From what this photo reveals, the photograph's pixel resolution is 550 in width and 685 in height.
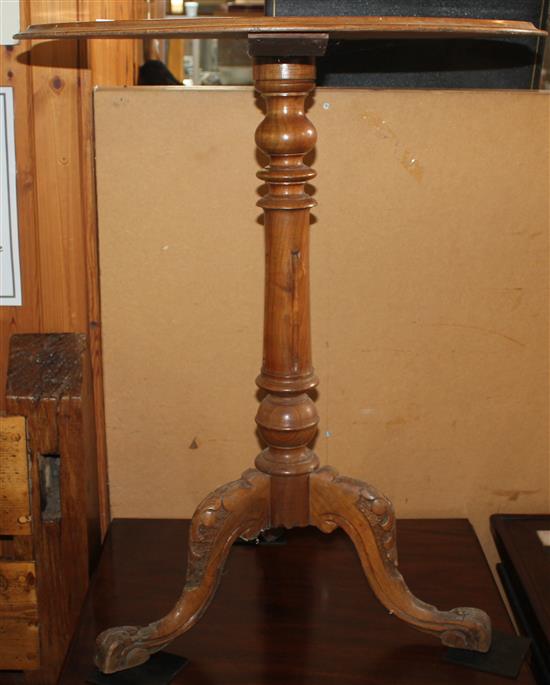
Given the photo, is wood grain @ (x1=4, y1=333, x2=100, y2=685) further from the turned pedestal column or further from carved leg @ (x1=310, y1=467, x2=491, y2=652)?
carved leg @ (x1=310, y1=467, x2=491, y2=652)

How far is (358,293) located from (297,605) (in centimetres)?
52

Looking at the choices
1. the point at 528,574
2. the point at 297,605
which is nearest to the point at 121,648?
the point at 297,605

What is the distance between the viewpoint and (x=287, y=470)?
128 cm

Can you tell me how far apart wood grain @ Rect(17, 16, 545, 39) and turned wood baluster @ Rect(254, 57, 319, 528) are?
93mm

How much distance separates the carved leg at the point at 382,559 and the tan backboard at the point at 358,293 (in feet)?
1.04

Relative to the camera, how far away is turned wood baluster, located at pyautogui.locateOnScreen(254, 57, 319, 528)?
116 cm

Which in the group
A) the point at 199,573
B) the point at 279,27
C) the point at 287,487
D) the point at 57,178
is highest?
the point at 279,27

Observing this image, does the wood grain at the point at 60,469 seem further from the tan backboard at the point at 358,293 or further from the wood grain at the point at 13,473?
the tan backboard at the point at 358,293

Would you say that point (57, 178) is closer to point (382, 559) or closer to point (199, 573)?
point (199, 573)

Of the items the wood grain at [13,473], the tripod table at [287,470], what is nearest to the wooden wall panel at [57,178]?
the wood grain at [13,473]

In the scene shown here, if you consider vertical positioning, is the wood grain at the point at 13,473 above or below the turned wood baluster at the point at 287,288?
below

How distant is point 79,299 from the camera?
1553 millimetres

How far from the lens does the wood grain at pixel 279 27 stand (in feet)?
3.41

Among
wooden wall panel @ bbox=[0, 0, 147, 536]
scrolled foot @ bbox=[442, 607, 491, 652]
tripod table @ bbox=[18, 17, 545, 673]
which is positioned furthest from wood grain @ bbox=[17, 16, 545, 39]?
scrolled foot @ bbox=[442, 607, 491, 652]
